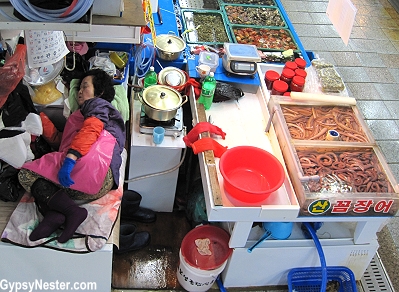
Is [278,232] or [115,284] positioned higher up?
[278,232]

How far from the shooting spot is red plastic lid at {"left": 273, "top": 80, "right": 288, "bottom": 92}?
11.7 feet

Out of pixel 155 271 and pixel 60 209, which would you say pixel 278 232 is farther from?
pixel 60 209

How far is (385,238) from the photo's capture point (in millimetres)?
→ 3732

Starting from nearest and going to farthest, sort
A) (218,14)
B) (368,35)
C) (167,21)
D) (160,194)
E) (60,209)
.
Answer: (60,209) → (160,194) → (167,21) → (218,14) → (368,35)

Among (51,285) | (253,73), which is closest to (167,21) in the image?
(253,73)

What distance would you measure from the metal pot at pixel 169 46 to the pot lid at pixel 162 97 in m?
0.48

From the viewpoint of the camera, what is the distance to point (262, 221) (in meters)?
2.86

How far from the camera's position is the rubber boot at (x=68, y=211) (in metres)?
2.72

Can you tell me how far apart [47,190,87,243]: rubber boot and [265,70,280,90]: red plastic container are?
183 cm

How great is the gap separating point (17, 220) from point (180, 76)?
1669 millimetres

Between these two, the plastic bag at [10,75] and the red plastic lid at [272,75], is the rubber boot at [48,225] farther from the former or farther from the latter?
the red plastic lid at [272,75]

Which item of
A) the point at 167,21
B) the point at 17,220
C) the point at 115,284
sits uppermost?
the point at 167,21

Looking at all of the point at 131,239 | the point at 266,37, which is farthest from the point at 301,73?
the point at 131,239

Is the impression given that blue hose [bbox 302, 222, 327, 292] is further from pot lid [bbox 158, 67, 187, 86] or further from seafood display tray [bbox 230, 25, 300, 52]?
seafood display tray [bbox 230, 25, 300, 52]
